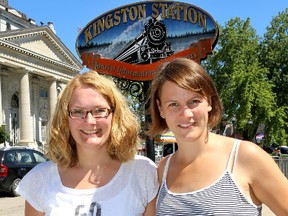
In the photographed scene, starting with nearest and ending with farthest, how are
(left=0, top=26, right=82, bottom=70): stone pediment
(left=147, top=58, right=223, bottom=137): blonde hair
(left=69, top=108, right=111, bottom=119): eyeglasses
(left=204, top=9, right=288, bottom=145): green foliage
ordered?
(left=147, top=58, right=223, bottom=137): blonde hair
(left=69, top=108, right=111, bottom=119): eyeglasses
(left=204, top=9, right=288, bottom=145): green foliage
(left=0, top=26, right=82, bottom=70): stone pediment

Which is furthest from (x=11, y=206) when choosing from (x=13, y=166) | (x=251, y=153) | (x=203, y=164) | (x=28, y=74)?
(x=28, y=74)

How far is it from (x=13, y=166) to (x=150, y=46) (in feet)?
22.7

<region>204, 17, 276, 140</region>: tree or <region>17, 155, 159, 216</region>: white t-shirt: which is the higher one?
<region>204, 17, 276, 140</region>: tree

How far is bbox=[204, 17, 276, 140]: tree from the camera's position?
113 ft

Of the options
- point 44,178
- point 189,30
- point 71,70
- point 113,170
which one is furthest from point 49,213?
point 71,70

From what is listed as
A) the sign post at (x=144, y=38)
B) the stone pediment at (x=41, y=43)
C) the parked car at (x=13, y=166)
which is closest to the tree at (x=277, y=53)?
the stone pediment at (x=41, y=43)

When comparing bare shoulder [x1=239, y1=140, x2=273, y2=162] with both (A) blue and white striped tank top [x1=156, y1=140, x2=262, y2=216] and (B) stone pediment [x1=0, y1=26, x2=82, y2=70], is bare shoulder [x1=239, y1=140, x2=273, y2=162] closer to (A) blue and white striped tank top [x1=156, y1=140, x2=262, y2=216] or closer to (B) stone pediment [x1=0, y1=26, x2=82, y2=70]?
(A) blue and white striped tank top [x1=156, y1=140, x2=262, y2=216]

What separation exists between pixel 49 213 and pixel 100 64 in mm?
7631

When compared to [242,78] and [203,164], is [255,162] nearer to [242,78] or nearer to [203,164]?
[203,164]

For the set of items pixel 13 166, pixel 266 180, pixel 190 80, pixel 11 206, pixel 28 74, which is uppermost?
pixel 28 74

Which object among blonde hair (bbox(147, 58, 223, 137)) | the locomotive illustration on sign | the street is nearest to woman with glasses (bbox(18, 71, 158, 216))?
blonde hair (bbox(147, 58, 223, 137))

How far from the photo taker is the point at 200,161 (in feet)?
7.80

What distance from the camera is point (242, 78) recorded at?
119ft

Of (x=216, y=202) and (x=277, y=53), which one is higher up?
(x=277, y=53)
